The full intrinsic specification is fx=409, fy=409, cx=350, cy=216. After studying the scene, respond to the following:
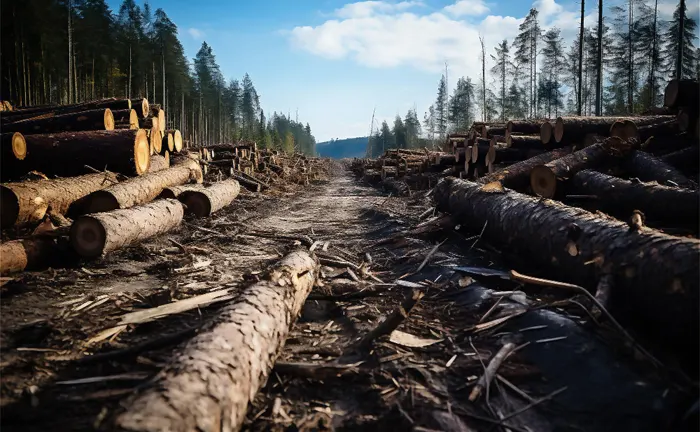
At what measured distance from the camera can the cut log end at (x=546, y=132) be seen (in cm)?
998

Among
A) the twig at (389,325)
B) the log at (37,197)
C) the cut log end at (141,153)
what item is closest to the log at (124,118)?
the cut log end at (141,153)

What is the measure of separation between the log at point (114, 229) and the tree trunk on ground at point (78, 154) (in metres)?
2.51

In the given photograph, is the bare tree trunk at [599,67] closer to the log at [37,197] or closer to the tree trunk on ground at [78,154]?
the tree trunk on ground at [78,154]

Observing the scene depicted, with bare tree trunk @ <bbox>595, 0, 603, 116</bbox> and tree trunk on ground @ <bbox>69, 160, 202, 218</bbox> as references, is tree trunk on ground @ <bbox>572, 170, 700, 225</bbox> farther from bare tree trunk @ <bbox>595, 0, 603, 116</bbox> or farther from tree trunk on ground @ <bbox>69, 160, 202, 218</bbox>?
bare tree trunk @ <bbox>595, 0, 603, 116</bbox>

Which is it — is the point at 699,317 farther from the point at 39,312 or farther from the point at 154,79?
the point at 154,79

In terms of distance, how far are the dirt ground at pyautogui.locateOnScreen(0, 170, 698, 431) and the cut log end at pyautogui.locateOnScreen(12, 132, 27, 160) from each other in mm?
4366

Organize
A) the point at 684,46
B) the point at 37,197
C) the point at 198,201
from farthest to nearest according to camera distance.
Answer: the point at 684,46
the point at 198,201
the point at 37,197

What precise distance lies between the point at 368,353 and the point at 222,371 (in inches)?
48.9

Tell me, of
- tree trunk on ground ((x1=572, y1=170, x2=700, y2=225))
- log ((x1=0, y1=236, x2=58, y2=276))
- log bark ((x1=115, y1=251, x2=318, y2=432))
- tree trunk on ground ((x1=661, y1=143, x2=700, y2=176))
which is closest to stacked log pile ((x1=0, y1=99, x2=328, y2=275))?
log ((x1=0, y1=236, x2=58, y2=276))

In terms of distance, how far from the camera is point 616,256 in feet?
10.8

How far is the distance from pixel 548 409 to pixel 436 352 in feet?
2.92

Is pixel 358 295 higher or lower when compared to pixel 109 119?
lower

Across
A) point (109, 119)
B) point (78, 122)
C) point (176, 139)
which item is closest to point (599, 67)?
point (176, 139)

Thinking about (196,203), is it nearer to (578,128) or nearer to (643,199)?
(643,199)
